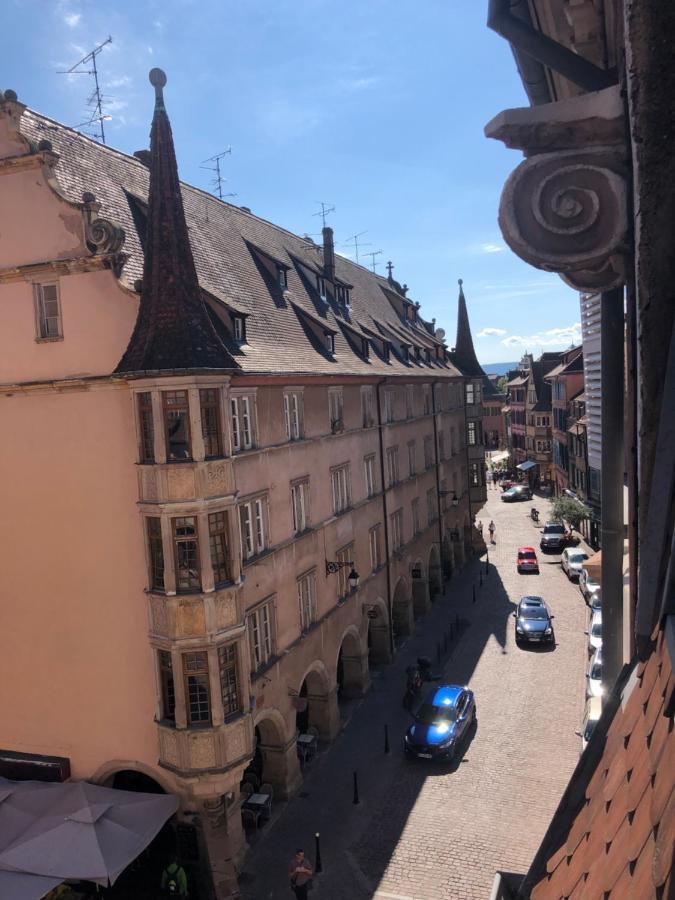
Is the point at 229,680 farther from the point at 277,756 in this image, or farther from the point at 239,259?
the point at 239,259

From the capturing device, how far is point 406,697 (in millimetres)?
26562

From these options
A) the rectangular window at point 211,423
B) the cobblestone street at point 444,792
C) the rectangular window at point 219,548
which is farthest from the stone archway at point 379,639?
the rectangular window at point 211,423

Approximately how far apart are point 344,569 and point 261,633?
22.6ft

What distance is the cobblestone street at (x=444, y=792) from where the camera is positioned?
57.1ft

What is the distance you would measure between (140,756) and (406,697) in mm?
11676

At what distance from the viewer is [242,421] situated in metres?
19.2

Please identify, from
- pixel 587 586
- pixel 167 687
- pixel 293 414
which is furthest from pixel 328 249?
pixel 167 687

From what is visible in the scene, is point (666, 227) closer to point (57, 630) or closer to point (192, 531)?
point (192, 531)

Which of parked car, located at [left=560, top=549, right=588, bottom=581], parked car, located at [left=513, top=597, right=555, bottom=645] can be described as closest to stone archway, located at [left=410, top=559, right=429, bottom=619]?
parked car, located at [left=513, top=597, right=555, bottom=645]

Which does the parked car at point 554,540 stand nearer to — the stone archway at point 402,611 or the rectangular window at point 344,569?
the stone archway at point 402,611

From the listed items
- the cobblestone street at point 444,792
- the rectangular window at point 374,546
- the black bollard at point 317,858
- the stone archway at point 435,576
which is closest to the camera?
the cobblestone street at point 444,792

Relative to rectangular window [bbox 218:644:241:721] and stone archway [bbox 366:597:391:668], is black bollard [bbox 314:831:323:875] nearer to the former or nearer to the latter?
rectangular window [bbox 218:644:241:721]

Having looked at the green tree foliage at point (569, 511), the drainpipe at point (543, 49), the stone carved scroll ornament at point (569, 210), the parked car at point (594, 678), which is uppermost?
the drainpipe at point (543, 49)

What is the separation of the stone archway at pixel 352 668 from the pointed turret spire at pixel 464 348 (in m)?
28.5
